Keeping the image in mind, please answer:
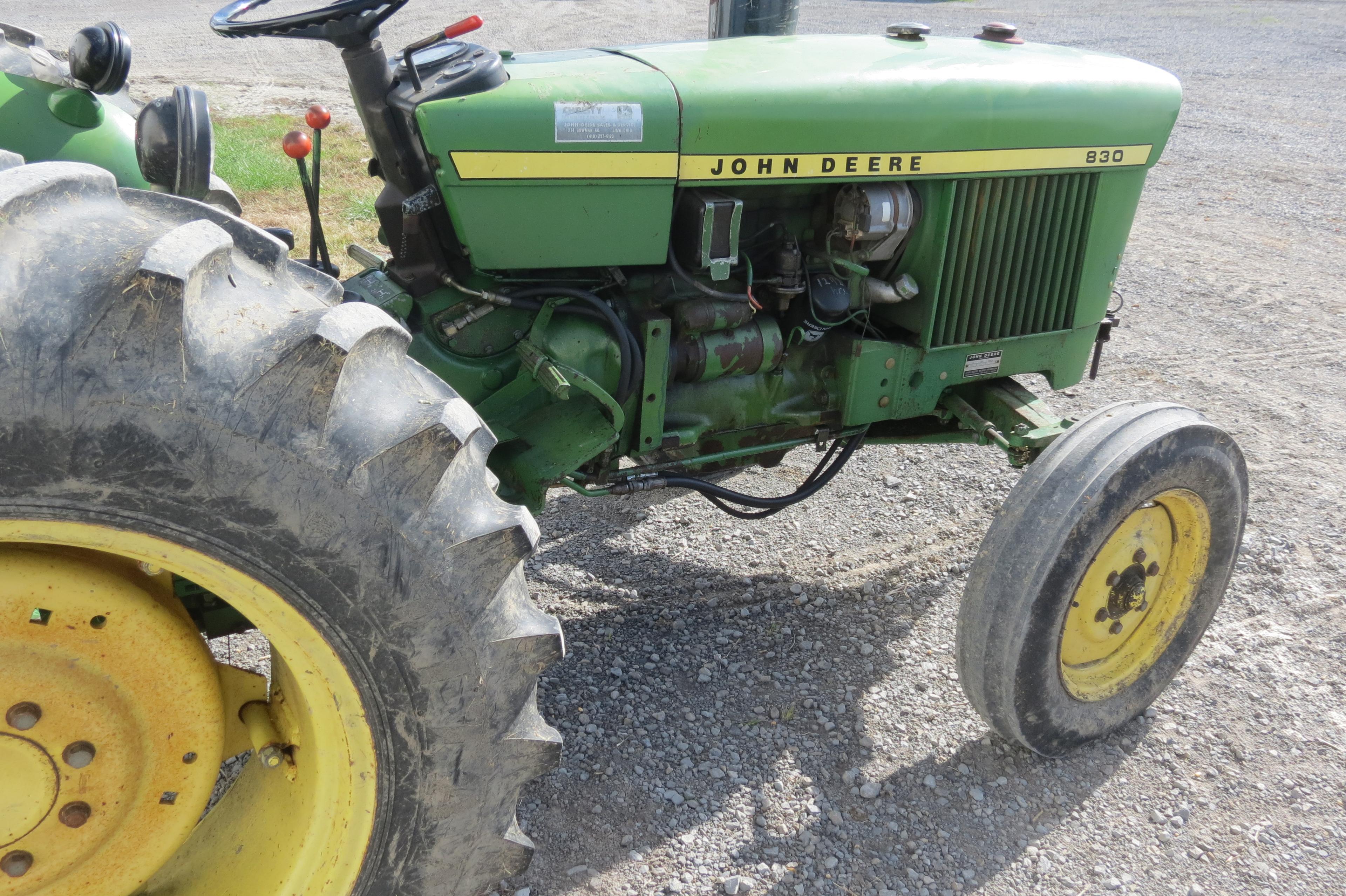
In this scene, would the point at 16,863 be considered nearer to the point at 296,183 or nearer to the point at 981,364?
the point at 981,364

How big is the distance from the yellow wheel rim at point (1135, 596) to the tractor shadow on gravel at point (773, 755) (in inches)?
7.8

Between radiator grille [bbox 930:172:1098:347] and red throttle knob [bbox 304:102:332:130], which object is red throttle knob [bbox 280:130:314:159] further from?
radiator grille [bbox 930:172:1098:347]

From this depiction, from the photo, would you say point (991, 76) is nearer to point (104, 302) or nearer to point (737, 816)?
point (737, 816)

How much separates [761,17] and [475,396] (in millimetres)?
1634

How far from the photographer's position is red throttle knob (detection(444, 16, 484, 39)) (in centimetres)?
221

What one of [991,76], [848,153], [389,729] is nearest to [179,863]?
[389,729]

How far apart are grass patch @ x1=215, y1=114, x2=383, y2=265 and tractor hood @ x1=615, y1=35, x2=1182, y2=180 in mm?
3005

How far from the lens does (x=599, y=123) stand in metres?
2.29

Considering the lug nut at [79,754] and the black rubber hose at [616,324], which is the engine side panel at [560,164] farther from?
the lug nut at [79,754]

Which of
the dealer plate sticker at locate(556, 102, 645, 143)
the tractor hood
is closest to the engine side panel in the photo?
the dealer plate sticker at locate(556, 102, 645, 143)

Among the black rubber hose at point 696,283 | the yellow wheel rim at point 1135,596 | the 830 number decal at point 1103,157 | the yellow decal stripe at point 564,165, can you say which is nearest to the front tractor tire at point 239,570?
the yellow decal stripe at point 564,165

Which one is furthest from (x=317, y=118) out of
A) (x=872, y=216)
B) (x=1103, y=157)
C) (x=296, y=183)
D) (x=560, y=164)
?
(x=296, y=183)

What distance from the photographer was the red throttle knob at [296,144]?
242cm

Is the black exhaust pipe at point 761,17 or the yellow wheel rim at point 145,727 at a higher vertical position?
the black exhaust pipe at point 761,17
